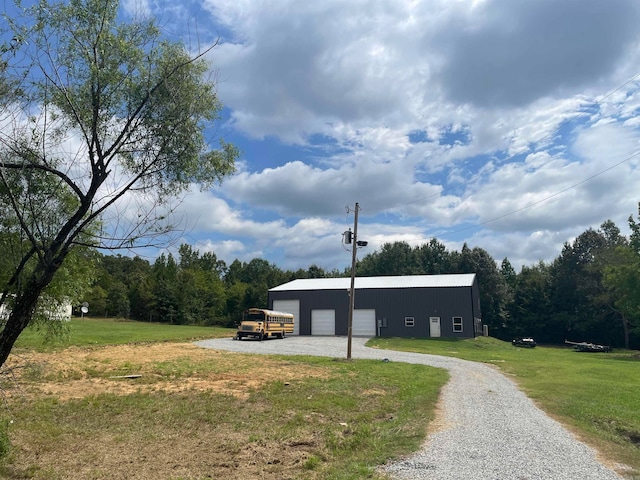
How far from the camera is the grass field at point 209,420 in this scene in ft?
24.0

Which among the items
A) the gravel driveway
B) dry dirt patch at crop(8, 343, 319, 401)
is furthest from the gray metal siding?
the gravel driveway

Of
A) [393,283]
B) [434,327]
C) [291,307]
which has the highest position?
[393,283]

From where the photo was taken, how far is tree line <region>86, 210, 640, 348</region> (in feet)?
201

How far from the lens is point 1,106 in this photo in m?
7.45

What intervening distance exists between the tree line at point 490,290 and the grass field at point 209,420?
37.4 metres

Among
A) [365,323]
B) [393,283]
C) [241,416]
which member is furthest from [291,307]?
[241,416]

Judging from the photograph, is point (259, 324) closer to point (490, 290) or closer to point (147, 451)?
point (147, 451)

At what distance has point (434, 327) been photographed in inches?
1844

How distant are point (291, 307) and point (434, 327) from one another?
15.4m

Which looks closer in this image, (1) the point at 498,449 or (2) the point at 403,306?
(1) the point at 498,449

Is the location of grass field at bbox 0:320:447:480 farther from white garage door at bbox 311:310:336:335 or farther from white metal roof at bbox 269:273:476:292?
white garage door at bbox 311:310:336:335

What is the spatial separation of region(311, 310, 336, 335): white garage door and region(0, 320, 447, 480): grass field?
31036mm

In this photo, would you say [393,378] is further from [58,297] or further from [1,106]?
[1,106]

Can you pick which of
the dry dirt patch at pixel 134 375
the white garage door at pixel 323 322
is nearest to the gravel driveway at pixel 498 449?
the dry dirt patch at pixel 134 375
